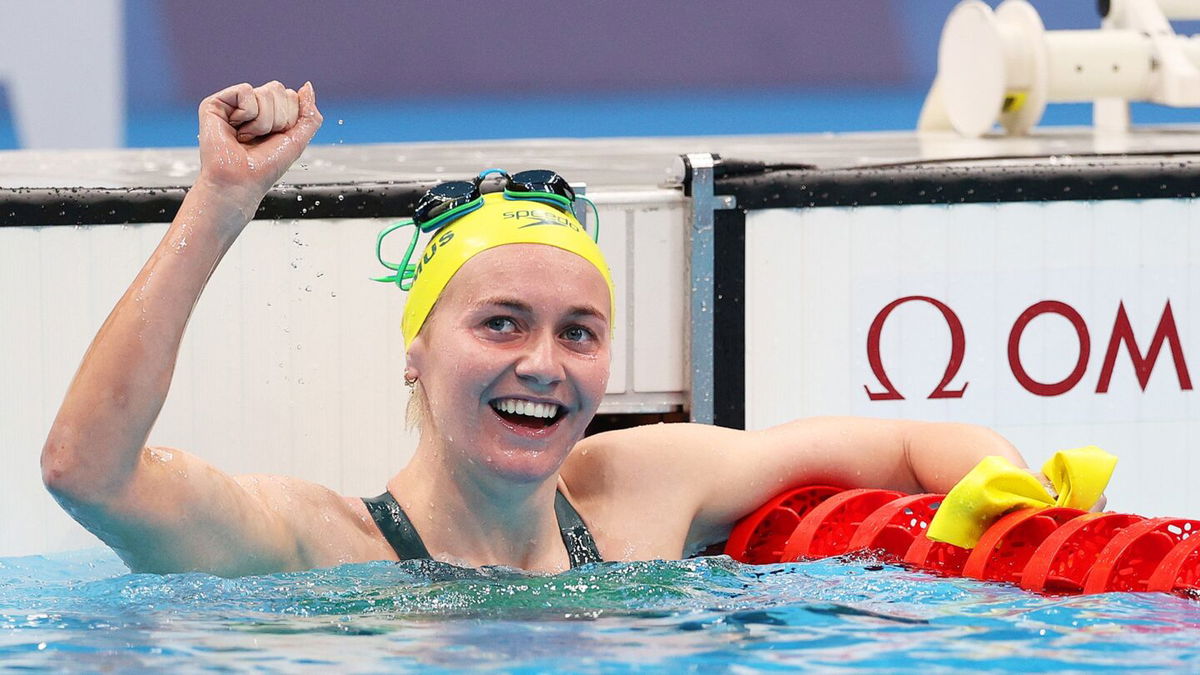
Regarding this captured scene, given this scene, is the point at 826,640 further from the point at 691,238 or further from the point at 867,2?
the point at 867,2

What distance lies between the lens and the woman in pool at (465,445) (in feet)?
6.06

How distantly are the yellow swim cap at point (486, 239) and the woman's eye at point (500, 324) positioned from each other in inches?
4.1

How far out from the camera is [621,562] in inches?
97.8

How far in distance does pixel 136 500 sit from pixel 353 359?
1.36m

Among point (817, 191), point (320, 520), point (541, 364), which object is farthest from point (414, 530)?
point (817, 191)

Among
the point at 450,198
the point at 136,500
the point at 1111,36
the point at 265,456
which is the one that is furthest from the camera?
the point at 1111,36

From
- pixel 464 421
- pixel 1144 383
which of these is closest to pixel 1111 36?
pixel 1144 383

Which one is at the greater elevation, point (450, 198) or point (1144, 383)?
point (450, 198)

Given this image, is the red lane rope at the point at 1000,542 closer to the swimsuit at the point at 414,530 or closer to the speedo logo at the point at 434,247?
the swimsuit at the point at 414,530

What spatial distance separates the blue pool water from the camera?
1.89 m

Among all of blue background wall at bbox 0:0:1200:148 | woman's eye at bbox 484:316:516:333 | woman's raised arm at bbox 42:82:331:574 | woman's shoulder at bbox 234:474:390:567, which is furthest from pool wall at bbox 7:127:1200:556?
blue background wall at bbox 0:0:1200:148

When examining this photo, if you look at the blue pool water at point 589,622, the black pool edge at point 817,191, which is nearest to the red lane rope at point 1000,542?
the blue pool water at point 589,622

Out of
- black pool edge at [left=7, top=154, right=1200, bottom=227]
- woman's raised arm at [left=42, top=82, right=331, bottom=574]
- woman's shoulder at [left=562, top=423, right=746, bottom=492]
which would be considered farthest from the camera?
black pool edge at [left=7, top=154, right=1200, bottom=227]

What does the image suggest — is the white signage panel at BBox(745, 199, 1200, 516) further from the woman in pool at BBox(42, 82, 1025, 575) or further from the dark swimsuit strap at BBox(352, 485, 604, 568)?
the dark swimsuit strap at BBox(352, 485, 604, 568)
